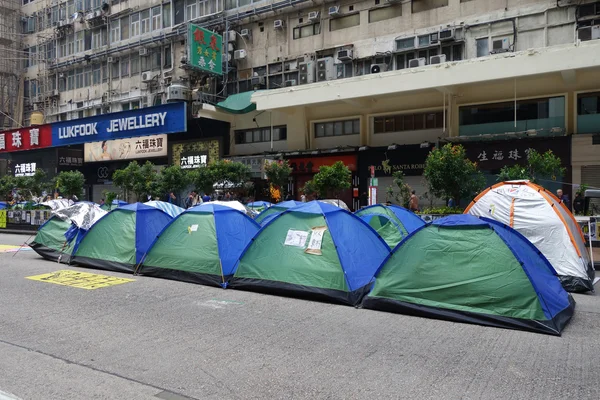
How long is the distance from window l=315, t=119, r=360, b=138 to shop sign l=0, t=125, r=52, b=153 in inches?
825

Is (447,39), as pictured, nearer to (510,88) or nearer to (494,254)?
(510,88)

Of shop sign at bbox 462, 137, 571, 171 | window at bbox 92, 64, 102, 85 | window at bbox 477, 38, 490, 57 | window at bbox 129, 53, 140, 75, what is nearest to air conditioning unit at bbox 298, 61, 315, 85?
window at bbox 477, 38, 490, 57

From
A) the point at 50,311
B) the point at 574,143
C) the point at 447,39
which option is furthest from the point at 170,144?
the point at 50,311

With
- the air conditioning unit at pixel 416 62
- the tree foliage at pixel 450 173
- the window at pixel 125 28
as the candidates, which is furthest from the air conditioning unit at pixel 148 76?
the tree foliage at pixel 450 173

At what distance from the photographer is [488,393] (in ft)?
14.3

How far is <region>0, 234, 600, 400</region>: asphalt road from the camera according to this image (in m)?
4.46

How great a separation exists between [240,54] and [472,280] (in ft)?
79.4

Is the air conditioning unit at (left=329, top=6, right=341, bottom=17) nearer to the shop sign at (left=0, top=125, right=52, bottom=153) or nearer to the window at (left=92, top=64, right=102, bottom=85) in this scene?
the window at (left=92, top=64, right=102, bottom=85)

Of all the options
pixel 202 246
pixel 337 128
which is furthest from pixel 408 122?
pixel 202 246

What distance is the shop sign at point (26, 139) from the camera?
1404 inches

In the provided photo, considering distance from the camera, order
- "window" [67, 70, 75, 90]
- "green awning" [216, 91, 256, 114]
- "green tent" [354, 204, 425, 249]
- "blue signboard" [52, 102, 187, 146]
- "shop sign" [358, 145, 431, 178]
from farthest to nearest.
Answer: "window" [67, 70, 75, 90]
"blue signboard" [52, 102, 187, 146]
"green awning" [216, 91, 256, 114]
"shop sign" [358, 145, 431, 178]
"green tent" [354, 204, 425, 249]

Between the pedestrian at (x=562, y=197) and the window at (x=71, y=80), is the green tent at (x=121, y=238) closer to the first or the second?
the pedestrian at (x=562, y=197)

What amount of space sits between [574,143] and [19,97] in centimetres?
4331

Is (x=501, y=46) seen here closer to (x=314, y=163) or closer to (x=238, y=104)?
(x=314, y=163)
